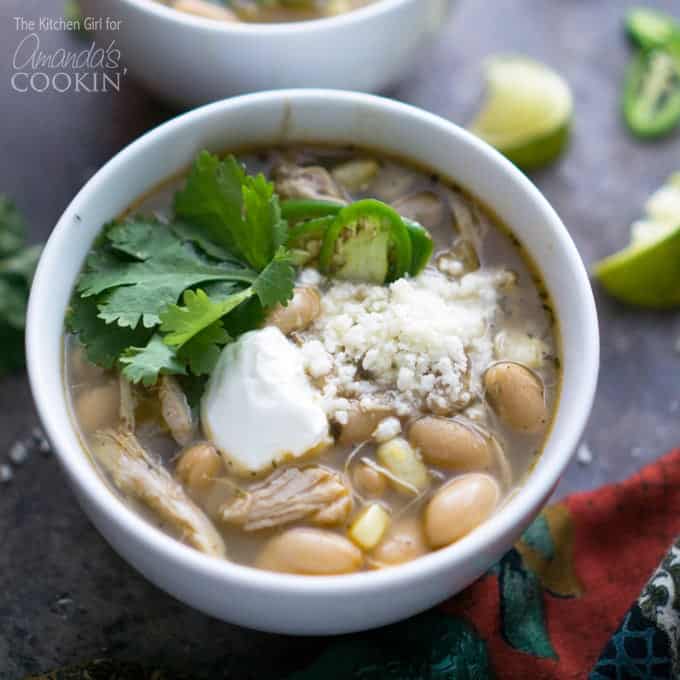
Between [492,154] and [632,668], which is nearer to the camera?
[632,668]

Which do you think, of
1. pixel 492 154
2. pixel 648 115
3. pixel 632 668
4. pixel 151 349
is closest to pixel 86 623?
pixel 151 349

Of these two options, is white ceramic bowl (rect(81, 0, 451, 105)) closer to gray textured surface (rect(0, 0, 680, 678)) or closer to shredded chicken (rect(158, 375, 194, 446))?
gray textured surface (rect(0, 0, 680, 678))

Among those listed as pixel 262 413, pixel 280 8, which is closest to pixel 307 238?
pixel 262 413

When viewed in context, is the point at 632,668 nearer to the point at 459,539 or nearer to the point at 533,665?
the point at 533,665

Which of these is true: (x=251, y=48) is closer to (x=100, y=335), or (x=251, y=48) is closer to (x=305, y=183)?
(x=305, y=183)

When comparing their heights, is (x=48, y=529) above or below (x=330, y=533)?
below

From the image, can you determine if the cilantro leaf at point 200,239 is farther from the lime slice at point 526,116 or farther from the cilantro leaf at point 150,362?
the lime slice at point 526,116

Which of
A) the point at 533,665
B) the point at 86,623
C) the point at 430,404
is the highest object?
the point at 430,404
